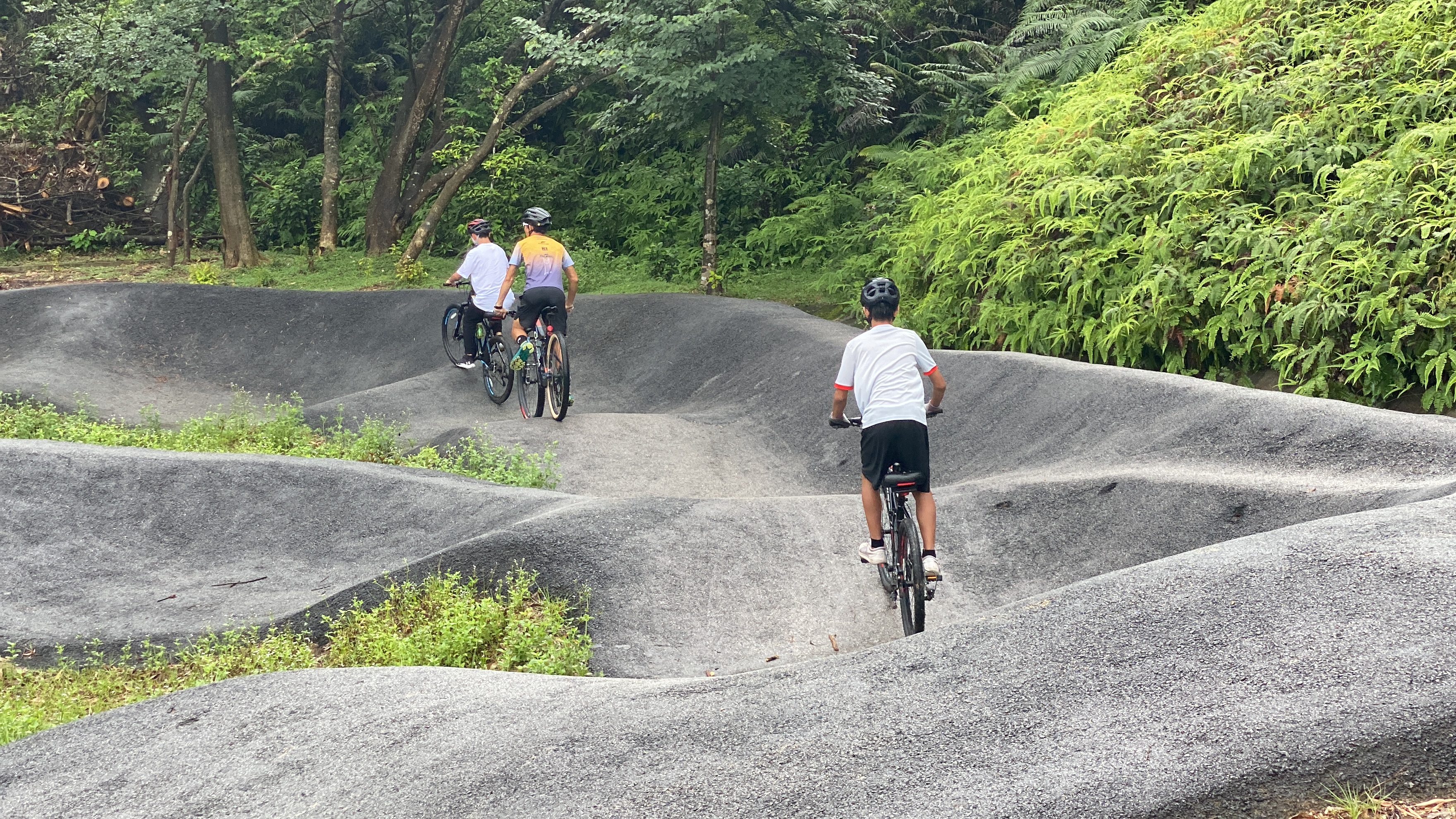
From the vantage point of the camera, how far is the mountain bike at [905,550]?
204 inches

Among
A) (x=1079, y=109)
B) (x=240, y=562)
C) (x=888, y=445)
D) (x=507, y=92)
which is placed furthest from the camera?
(x=507, y=92)

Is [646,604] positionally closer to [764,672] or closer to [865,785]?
[764,672]

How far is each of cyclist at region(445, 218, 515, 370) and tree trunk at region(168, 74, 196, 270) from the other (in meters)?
12.1

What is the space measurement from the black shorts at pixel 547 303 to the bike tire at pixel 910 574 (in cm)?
579

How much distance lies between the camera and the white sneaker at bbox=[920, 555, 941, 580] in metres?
5.11

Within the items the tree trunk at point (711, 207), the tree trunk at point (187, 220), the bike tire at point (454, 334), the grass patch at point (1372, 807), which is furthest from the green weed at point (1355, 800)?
the tree trunk at point (187, 220)

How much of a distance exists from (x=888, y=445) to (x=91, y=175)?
25806 millimetres

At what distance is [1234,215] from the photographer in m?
9.38

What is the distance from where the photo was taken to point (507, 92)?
22078 mm

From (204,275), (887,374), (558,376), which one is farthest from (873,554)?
(204,275)

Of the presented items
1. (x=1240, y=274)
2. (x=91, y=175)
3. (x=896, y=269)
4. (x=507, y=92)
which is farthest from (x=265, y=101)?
(x=1240, y=274)

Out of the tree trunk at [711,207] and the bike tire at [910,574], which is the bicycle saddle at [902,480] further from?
the tree trunk at [711,207]

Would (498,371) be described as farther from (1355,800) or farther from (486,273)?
(1355,800)

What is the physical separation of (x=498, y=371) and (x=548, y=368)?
1.64 meters
